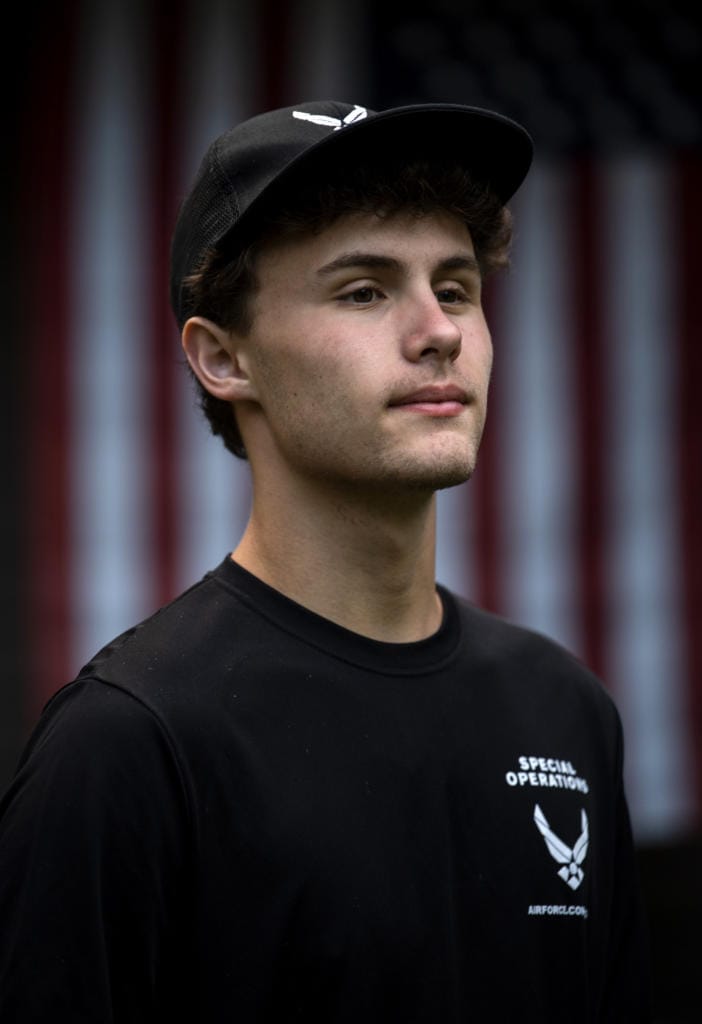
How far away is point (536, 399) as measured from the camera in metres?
4.98

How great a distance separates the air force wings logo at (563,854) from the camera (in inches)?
72.2

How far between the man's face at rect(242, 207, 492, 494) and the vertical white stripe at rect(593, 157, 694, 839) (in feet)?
11.0

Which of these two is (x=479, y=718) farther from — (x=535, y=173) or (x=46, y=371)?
(x=535, y=173)

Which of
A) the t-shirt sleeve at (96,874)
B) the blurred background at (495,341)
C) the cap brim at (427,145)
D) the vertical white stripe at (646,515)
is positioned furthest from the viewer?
the vertical white stripe at (646,515)

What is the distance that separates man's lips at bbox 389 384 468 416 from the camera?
173cm

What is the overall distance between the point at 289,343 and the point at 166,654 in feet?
1.33

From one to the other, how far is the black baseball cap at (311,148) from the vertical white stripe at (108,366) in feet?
8.94

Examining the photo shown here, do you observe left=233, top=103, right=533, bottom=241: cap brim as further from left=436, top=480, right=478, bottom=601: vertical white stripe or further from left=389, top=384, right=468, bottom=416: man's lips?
left=436, top=480, right=478, bottom=601: vertical white stripe

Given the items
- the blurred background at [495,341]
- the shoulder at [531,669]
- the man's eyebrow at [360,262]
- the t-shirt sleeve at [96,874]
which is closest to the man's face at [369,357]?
the man's eyebrow at [360,262]

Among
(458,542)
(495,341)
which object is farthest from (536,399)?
A: (458,542)

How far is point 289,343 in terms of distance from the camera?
1763 mm

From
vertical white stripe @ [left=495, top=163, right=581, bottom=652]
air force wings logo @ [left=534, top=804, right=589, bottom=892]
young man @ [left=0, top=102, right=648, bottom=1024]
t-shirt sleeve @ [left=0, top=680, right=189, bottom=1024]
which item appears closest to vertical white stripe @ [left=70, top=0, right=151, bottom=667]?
vertical white stripe @ [left=495, top=163, right=581, bottom=652]

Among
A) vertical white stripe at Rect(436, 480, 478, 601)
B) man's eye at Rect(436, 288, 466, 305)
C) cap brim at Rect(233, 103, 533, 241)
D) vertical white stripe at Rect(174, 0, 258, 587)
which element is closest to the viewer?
cap brim at Rect(233, 103, 533, 241)

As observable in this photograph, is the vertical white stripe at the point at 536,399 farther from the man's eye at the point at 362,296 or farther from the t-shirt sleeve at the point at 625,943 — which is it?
the man's eye at the point at 362,296
